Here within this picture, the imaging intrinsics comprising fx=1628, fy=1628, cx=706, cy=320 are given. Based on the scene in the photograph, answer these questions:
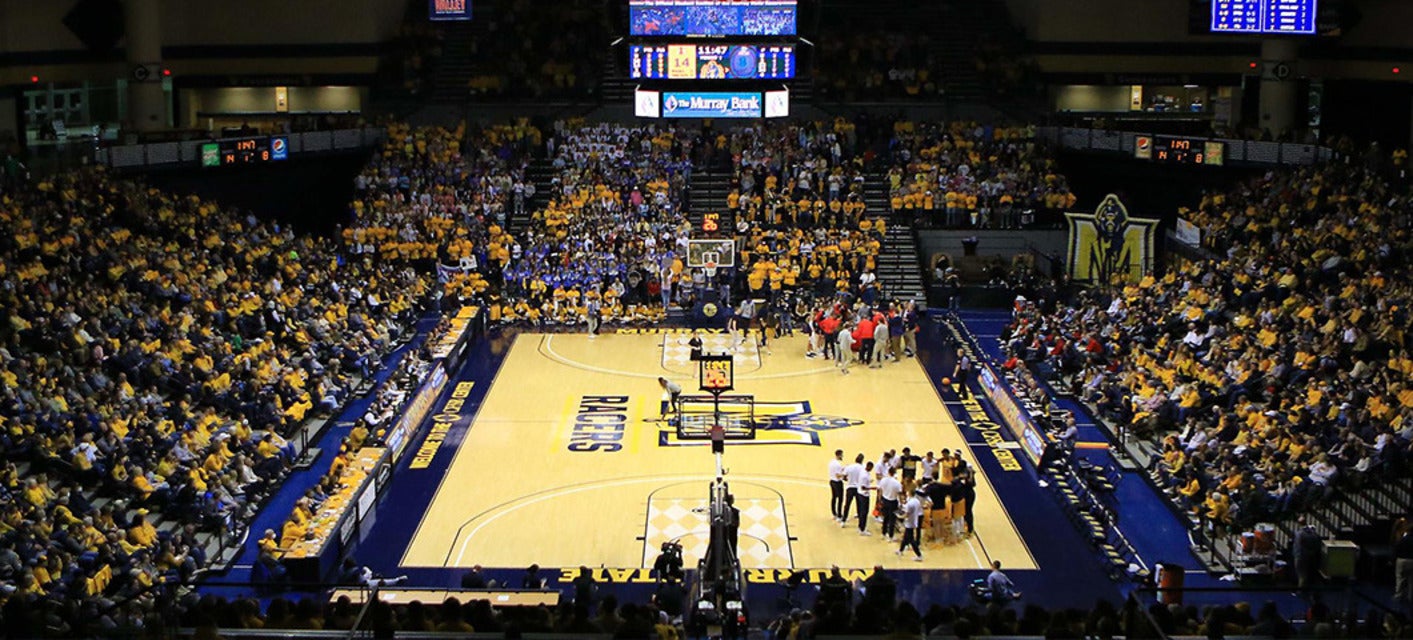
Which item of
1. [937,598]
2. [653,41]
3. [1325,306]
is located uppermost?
[653,41]

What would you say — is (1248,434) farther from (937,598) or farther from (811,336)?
(811,336)

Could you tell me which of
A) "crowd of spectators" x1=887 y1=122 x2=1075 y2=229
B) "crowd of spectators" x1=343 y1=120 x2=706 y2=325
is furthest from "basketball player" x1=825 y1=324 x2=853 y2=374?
"crowd of spectators" x1=887 y1=122 x2=1075 y2=229

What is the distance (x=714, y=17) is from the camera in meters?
33.6

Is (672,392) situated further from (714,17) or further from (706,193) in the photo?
(706,193)

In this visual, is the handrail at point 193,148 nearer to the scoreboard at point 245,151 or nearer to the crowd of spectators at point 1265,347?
the scoreboard at point 245,151

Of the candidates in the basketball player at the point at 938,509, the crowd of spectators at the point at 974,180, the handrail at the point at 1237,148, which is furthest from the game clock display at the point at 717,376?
the handrail at the point at 1237,148

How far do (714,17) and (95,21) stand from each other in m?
24.4

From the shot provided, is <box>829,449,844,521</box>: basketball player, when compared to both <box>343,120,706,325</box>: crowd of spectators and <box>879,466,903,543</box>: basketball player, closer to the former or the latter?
<box>879,466,903,543</box>: basketball player

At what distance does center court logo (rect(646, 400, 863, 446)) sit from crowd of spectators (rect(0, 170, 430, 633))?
6.60 meters

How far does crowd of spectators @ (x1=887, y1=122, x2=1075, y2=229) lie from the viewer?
152 feet

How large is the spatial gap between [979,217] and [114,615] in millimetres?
31739

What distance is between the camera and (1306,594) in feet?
70.5

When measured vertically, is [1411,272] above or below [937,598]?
above

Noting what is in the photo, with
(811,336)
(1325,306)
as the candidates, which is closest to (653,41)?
(811,336)
